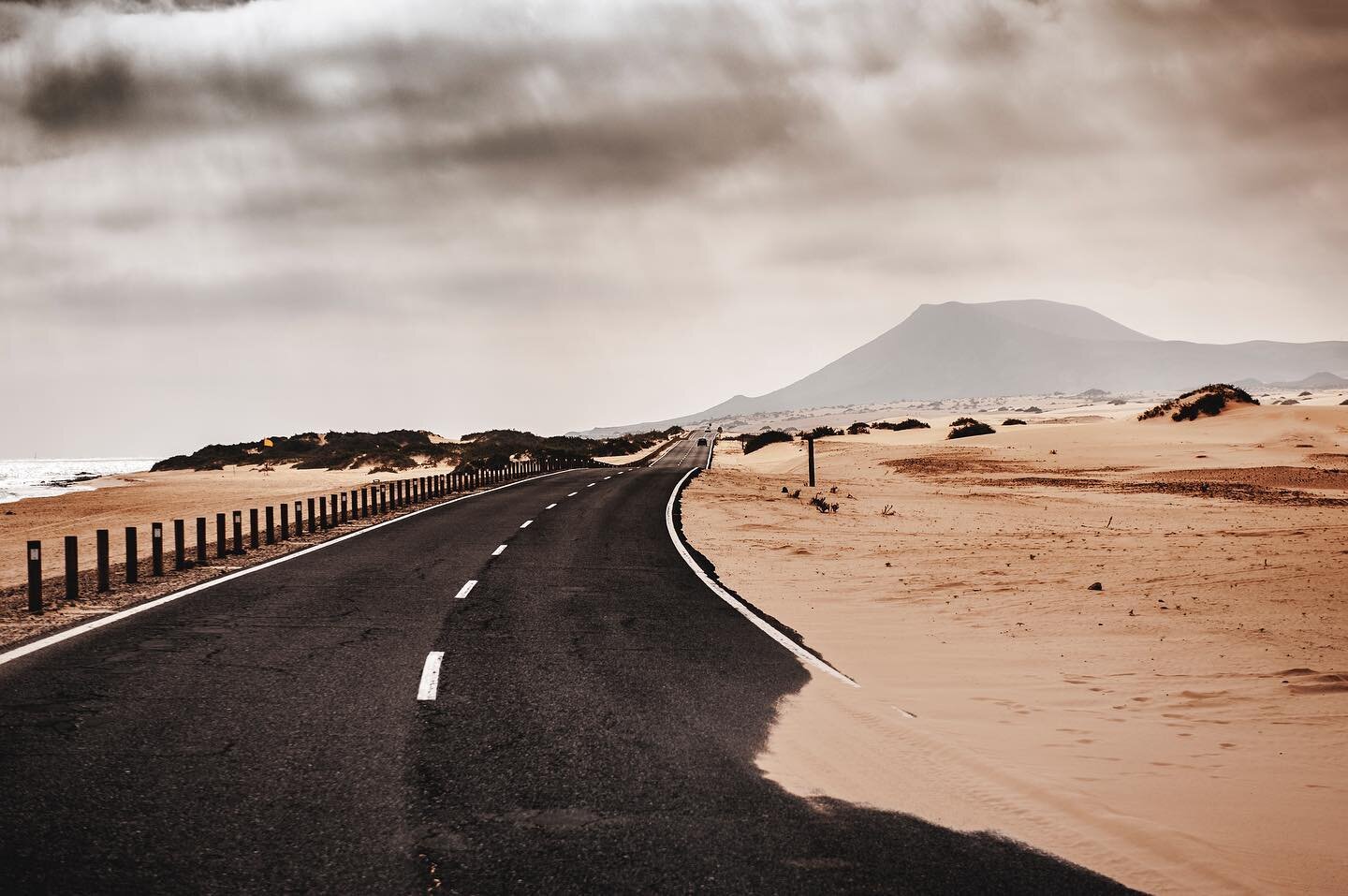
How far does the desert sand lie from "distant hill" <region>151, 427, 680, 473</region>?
5660 centimetres

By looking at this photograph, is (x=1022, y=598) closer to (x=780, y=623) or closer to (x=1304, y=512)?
(x=780, y=623)

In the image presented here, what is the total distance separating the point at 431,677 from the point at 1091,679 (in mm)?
5902

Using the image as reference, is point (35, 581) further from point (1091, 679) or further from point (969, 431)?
point (969, 431)

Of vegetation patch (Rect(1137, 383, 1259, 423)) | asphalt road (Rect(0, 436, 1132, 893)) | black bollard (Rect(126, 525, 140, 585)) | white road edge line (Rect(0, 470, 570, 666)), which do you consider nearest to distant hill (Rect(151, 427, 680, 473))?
vegetation patch (Rect(1137, 383, 1259, 423))

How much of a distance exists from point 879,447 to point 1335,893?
182ft

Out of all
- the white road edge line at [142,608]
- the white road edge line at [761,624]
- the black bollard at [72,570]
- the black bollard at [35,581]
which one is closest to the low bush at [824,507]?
the white road edge line at [761,624]

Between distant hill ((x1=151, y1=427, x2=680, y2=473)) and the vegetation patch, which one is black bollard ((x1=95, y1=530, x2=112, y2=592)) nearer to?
distant hill ((x1=151, y1=427, x2=680, y2=473))

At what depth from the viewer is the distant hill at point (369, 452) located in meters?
76.8

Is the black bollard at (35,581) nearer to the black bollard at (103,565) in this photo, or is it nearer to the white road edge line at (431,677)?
the black bollard at (103,565)

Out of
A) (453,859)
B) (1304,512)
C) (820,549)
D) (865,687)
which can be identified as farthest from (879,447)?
(453,859)

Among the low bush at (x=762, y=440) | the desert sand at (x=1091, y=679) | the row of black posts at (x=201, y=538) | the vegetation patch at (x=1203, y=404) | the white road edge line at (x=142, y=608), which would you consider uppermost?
the vegetation patch at (x=1203, y=404)

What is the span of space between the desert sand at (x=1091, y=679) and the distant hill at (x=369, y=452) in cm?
5660

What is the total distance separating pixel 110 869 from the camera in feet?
13.6

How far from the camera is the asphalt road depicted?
13.7ft
